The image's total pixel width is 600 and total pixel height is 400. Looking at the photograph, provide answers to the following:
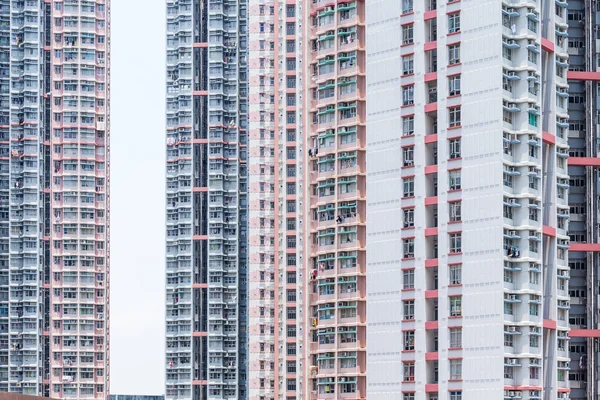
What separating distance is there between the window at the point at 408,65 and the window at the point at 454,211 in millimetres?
9846

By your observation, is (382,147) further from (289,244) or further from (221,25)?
(221,25)

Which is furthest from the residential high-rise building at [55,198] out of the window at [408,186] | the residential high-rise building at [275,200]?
the window at [408,186]

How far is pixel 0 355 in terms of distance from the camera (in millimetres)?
158000

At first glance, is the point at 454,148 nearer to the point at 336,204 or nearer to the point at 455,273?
the point at 455,273

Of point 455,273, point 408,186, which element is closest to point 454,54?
point 408,186

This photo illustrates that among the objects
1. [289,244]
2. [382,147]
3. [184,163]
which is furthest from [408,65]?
[184,163]

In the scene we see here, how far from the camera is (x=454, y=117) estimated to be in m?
91.1

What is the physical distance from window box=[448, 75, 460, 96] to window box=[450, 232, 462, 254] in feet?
29.0

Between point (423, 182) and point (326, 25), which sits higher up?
point (326, 25)

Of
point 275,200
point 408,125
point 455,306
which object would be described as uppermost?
point 408,125

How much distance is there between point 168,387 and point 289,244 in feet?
78.4

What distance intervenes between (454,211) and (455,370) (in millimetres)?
9690

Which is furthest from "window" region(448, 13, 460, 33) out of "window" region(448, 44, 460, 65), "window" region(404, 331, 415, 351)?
"window" region(404, 331, 415, 351)

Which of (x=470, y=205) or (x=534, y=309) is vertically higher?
(x=470, y=205)
